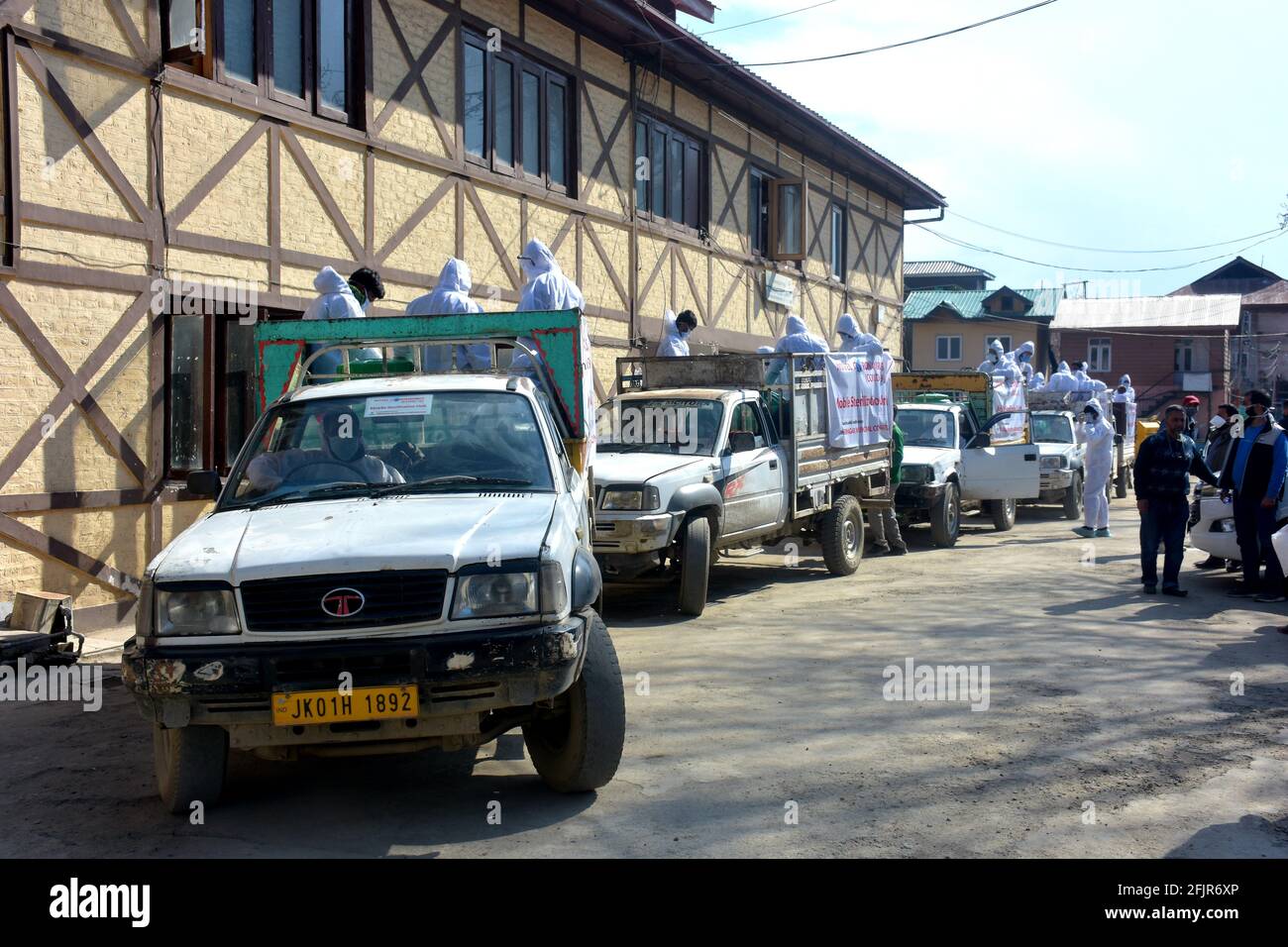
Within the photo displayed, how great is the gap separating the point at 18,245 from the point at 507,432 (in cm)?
500

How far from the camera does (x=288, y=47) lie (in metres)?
11.4

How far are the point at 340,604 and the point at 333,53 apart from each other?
29.5 feet

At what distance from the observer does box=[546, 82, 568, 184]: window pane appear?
15469 mm

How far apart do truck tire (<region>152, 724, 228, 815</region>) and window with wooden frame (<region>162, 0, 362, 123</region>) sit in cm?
701

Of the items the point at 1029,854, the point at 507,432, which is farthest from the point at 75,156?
the point at 1029,854

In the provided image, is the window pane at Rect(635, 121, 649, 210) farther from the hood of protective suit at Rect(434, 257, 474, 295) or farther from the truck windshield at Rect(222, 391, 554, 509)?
the truck windshield at Rect(222, 391, 554, 509)

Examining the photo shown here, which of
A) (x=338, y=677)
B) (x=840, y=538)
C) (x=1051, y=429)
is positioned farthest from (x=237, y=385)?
(x=1051, y=429)

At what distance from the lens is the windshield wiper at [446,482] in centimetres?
545

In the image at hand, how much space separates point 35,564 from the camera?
29.1ft

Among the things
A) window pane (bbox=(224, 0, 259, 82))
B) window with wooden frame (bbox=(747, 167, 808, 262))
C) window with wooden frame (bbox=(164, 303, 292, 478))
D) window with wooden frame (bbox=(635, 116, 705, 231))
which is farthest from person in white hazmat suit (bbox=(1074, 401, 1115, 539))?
window pane (bbox=(224, 0, 259, 82))

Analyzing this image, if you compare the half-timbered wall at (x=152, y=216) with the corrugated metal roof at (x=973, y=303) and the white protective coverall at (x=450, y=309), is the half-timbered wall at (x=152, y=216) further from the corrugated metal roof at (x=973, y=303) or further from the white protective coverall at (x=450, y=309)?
the corrugated metal roof at (x=973, y=303)

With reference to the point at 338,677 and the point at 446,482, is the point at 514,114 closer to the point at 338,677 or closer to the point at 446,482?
the point at 446,482

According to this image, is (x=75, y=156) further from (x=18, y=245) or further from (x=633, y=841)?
(x=633, y=841)
